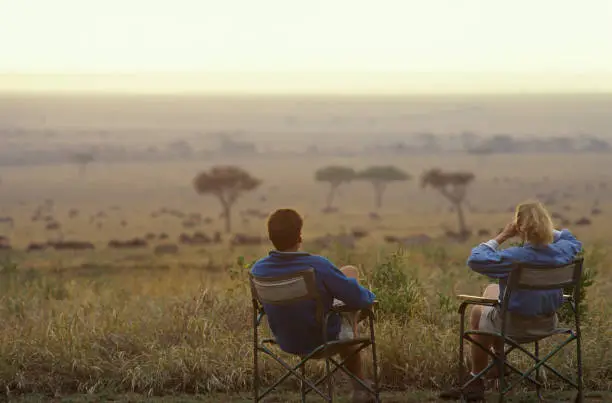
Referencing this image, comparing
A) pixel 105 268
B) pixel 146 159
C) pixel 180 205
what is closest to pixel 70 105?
pixel 146 159

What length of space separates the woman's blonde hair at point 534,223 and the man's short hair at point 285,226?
99 centimetres

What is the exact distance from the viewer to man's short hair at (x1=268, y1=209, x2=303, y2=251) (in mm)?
4488

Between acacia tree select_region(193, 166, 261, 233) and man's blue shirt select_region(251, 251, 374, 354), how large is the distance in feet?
153

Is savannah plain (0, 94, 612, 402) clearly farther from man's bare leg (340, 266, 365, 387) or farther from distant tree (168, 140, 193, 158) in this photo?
distant tree (168, 140, 193, 158)

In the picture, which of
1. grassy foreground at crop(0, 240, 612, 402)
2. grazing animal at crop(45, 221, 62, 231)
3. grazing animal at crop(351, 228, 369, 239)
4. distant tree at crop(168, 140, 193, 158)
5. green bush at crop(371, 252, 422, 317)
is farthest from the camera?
distant tree at crop(168, 140, 193, 158)

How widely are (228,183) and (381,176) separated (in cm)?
1145

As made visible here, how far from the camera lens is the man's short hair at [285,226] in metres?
4.49

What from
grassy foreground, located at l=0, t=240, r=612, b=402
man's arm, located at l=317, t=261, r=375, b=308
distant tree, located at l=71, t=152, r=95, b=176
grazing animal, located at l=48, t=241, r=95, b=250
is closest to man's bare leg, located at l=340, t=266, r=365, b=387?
man's arm, located at l=317, t=261, r=375, b=308

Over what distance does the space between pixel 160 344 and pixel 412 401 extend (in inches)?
64.3

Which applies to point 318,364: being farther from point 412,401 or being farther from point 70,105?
point 70,105

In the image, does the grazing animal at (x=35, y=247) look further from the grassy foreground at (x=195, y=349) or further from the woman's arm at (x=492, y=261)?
the woman's arm at (x=492, y=261)

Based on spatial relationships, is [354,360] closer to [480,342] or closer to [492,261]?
[480,342]

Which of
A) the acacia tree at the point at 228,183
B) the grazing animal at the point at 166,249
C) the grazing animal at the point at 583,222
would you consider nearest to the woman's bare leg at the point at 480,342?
the grazing animal at the point at 166,249

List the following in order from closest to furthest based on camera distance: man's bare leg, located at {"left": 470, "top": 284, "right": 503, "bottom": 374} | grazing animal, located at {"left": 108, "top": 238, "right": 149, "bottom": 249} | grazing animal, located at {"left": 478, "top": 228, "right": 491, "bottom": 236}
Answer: man's bare leg, located at {"left": 470, "top": 284, "right": 503, "bottom": 374} → grazing animal, located at {"left": 108, "top": 238, "right": 149, "bottom": 249} → grazing animal, located at {"left": 478, "top": 228, "right": 491, "bottom": 236}
